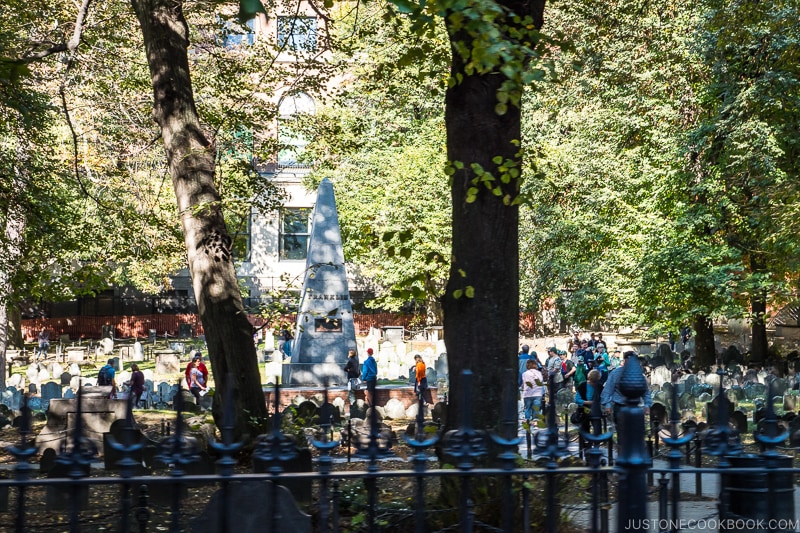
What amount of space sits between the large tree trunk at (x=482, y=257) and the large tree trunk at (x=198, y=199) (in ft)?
17.4

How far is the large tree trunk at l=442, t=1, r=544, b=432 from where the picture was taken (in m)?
6.59

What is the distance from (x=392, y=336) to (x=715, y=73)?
21.5m

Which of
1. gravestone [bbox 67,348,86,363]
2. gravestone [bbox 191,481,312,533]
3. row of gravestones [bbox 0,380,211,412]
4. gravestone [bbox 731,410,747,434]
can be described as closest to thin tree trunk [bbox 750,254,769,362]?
gravestone [bbox 731,410,747,434]

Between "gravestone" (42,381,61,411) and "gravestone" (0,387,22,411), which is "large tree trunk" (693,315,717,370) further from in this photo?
"gravestone" (0,387,22,411)

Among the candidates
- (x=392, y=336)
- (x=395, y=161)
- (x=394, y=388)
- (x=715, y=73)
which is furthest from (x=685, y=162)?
(x=392, y=336)

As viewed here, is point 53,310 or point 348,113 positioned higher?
point 348,113

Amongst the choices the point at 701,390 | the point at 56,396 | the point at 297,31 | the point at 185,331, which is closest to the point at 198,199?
the point at 297,31

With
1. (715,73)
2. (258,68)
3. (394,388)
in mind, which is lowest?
(394,388)

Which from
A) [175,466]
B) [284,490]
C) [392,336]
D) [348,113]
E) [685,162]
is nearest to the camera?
[175,466]

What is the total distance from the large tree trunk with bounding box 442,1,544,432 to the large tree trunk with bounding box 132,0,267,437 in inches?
209

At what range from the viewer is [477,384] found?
6590 mm

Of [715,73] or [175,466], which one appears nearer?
[175,466]

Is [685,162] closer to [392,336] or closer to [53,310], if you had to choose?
[392,336]

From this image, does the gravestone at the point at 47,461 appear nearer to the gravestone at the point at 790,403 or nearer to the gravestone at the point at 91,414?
the gravestone at the point at 91,414
